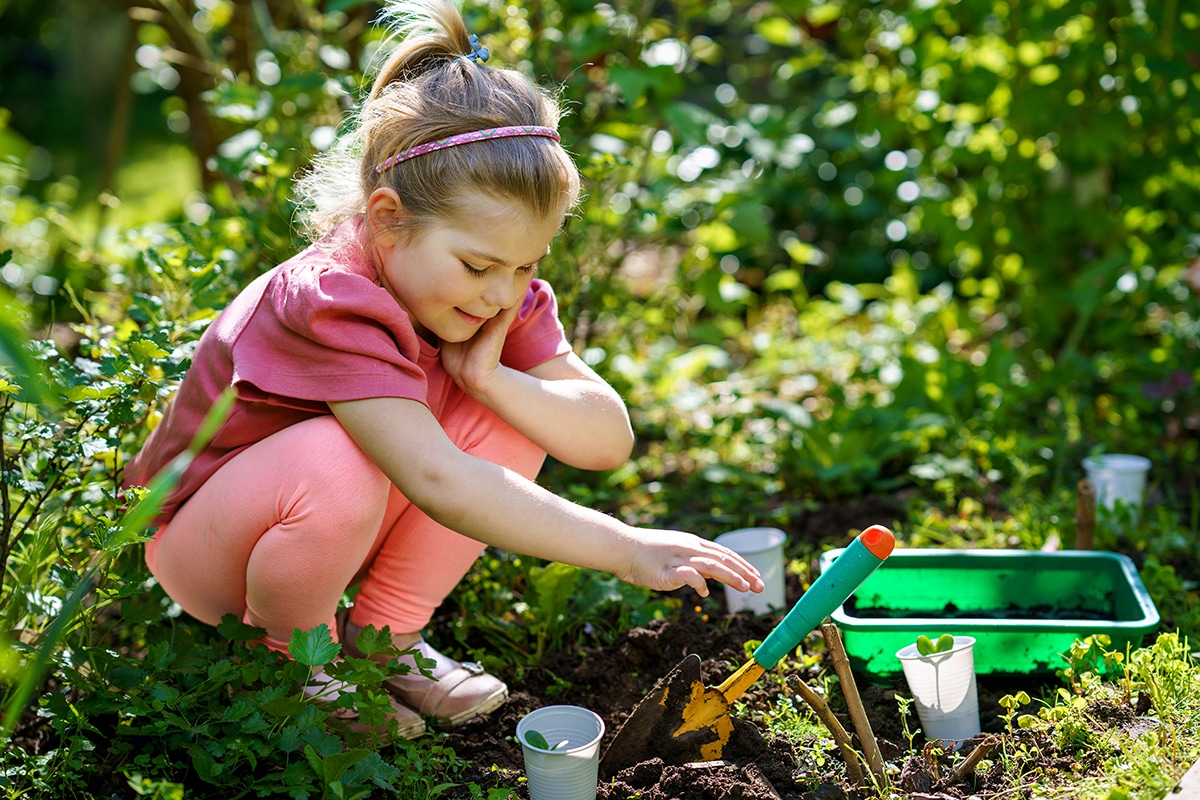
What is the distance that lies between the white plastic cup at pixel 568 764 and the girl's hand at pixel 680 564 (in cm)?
22

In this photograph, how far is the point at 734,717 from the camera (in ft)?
5.26

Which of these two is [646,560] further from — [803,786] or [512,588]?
[512,588]

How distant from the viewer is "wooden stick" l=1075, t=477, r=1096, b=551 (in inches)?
79.4

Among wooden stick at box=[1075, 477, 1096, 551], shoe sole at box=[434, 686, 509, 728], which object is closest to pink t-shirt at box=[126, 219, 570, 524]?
shoe sole at box=[434, 686, 509, 728]

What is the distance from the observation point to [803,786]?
1.51 metres

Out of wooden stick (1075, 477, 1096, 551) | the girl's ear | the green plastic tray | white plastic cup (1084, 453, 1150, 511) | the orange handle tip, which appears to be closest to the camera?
the orange handle tip

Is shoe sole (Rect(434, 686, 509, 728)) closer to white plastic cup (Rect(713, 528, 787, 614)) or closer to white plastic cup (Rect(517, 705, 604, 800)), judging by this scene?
white plastic cup (Rect(517, 705, 604, 800))

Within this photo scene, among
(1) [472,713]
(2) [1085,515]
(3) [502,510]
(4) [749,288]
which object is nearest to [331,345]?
(3) [502,510]

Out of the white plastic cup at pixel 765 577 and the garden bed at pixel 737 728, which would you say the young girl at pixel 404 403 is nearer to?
the garden bed at pixel 737 728

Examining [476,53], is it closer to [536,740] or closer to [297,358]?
[297,358]

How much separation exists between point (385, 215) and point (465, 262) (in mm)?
141

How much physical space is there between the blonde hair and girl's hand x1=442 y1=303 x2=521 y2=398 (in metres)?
0.21

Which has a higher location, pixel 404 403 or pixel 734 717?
pixel 404 403

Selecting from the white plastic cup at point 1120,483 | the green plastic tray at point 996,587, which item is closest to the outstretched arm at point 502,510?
the green plastic tray at point 996,587
